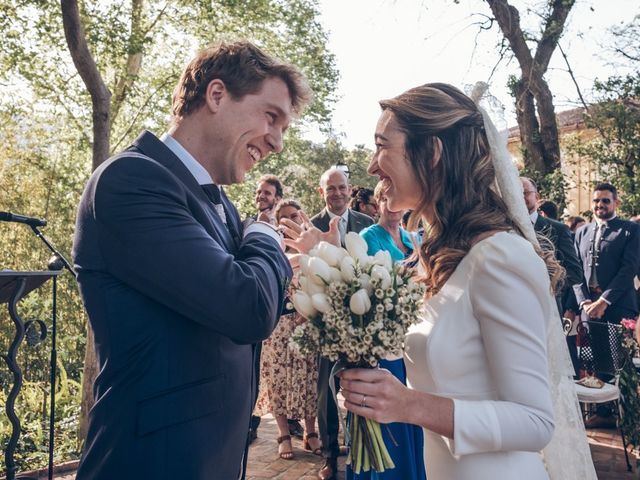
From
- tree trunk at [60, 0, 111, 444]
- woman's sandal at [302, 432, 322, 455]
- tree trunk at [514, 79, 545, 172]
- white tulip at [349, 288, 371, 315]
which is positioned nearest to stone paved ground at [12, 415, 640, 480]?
woman's sandal at [302, 432, 322, 455]

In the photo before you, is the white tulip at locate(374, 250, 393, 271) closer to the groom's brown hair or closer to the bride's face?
the bride's face

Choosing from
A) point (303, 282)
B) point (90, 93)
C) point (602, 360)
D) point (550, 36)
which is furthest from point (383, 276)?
point (550, 36)

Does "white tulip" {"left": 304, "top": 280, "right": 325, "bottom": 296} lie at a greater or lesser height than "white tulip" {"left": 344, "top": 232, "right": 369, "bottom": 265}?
lesser

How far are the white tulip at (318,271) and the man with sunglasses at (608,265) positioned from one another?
22.9 ft

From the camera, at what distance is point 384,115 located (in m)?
2.23

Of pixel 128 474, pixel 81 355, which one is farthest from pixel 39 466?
pixel 128 474

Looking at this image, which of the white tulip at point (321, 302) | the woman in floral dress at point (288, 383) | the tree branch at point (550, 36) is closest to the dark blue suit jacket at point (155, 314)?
the white tulip at point (321, 302)

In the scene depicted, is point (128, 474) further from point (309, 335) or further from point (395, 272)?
point (395, 272)

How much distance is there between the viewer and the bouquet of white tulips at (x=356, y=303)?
5.75 ft

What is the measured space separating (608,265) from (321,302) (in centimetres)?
740

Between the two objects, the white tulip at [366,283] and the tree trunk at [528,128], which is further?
the tree trunk at [528,128]

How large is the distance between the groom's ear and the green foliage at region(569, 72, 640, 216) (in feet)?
42.6

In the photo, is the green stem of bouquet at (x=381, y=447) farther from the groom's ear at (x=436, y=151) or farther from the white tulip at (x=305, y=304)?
the groom's ear at (x=436, y=151)

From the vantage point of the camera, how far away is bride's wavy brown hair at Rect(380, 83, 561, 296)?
84.8 inches
